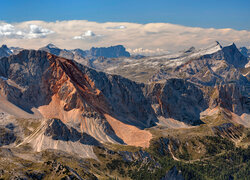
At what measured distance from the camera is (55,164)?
7761 inches

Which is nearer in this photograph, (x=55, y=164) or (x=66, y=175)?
(x=66, y=175)

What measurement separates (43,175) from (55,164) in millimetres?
12966

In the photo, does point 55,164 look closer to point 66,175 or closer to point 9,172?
point 66,175

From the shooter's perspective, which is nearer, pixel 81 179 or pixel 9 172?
pixel 9 172

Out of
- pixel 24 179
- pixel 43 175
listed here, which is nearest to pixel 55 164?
pixel 43 175

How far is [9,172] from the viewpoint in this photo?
17825 centimetres

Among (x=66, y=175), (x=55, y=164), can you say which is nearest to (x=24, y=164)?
(x=55, y=164)

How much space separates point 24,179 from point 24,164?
88.0 ft

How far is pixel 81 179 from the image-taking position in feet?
634

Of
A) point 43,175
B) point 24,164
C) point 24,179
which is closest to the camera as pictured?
point 24,179

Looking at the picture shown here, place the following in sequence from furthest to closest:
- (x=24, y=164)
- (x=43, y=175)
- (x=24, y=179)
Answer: (x=24, y=164), (x=43, y=175), (x=24, y=179)

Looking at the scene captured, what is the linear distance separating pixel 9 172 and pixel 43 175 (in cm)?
1888

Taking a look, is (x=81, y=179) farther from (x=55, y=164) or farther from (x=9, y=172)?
(x=9, y=172)

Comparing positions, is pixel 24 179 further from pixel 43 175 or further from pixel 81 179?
pixel 81 179
